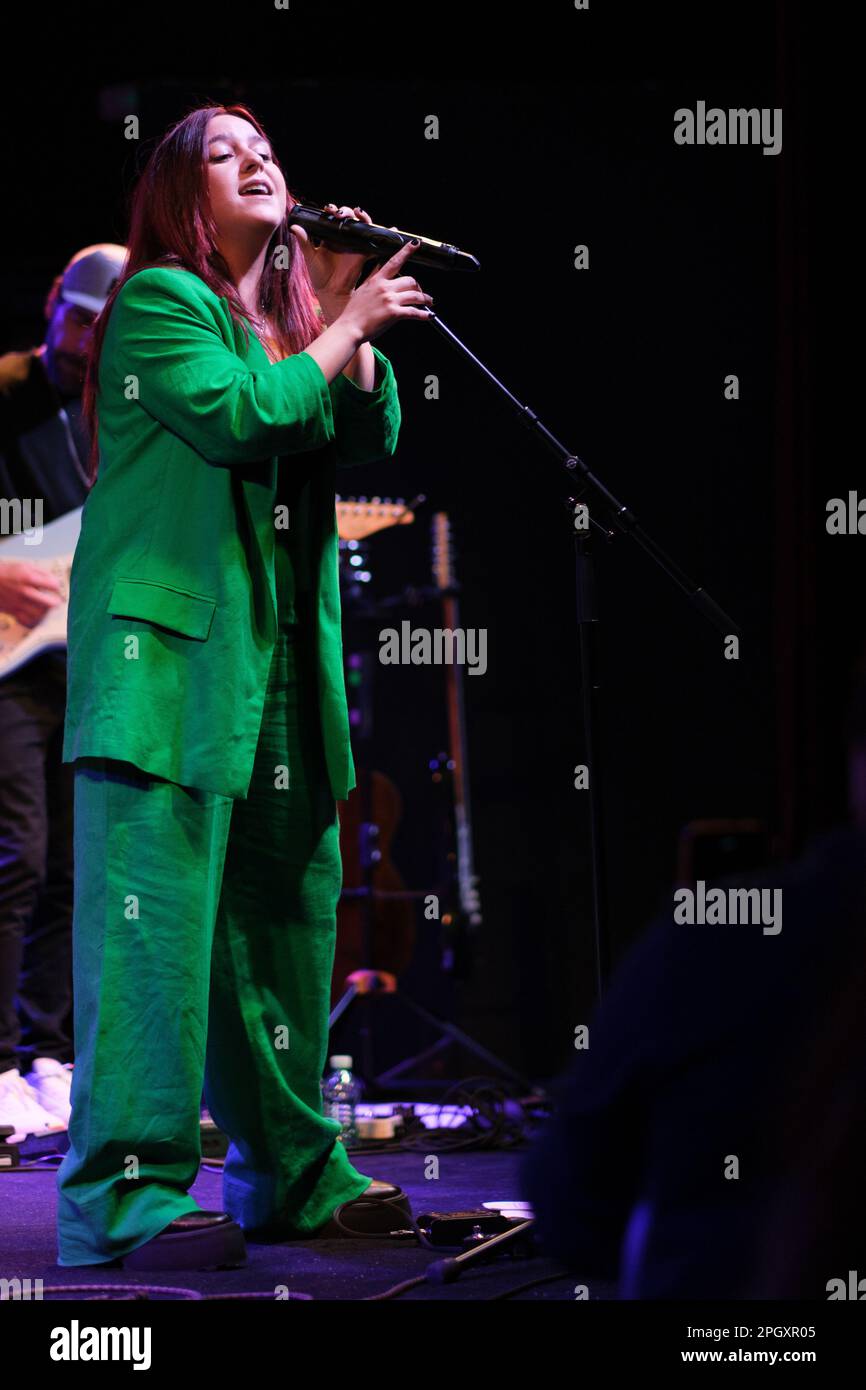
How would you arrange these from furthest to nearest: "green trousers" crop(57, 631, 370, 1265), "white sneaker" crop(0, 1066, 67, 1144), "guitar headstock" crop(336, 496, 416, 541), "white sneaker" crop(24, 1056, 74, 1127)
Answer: "guitar headstock" crop(336, 496, 416, 541), "white sneaker" crop(24, 1056, 74, 1127), "white sneaker" crop(0, 1066, 67, 1144), "green trousers" crop(57, 631, 370, 1265)

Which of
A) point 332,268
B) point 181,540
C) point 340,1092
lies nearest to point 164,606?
point 181,540

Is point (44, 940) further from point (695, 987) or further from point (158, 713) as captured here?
point (695, 987)

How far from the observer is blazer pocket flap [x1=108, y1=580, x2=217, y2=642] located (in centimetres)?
229

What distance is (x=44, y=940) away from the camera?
4082 millimetres

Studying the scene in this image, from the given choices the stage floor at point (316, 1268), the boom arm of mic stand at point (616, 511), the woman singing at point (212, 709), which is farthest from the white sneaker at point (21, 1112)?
the boom arm of mic stand at point (616, 511)

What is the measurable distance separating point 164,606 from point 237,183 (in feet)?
2.51

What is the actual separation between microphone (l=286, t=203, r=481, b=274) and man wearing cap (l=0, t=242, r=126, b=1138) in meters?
1.57

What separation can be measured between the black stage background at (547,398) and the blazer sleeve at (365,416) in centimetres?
254

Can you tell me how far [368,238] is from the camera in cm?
244

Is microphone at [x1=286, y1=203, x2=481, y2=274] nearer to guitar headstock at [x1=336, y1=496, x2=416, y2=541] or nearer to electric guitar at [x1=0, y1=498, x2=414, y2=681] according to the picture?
electric guitar at [x1=0, y1=498, x2=414, y2=681]

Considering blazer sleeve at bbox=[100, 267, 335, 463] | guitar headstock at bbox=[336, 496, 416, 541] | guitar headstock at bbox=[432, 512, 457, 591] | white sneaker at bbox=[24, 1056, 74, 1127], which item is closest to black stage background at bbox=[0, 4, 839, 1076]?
guitar headstock at bbox=[432, 512, 457, 591]

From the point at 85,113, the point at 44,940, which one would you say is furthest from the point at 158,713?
the point at 85,113

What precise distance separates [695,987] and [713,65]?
4.63 metres

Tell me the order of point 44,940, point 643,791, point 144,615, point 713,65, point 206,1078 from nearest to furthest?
point 144,615 → point 206,1078 → point 44,940 → point 713,65 → point 643,791
